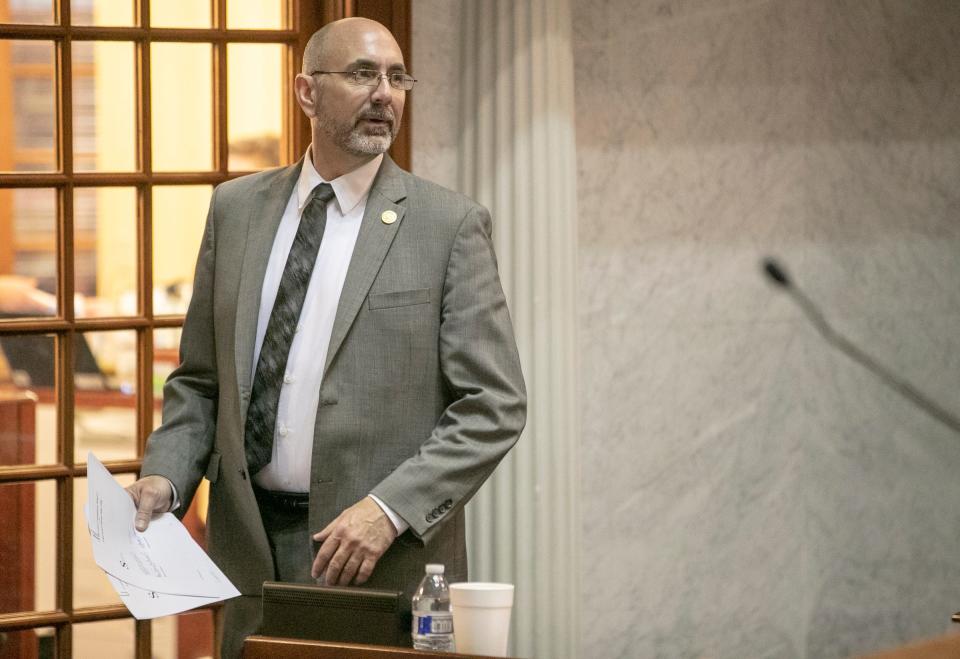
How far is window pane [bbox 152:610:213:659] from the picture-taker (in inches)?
132

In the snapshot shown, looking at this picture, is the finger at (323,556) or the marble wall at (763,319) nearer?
the finger at (323,556)

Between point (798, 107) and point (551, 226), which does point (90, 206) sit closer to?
point (551, 226)

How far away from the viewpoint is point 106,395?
326 centimetres

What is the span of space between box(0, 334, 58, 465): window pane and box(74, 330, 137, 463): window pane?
6 cm

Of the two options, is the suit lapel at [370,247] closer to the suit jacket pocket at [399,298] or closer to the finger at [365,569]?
the suit jacket pocket at [399,298]

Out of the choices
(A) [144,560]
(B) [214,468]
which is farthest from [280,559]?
(A) [144,560]

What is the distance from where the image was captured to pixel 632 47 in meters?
3.68

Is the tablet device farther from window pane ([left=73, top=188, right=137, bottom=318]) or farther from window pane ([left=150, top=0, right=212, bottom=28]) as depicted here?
window pane ([left=150, top=0, right=212, bottom=28])

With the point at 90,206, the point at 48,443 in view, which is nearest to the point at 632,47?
the point at 90,206

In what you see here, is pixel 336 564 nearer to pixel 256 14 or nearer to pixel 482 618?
pixel 482 618

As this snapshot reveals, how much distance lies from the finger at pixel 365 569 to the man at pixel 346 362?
11 cm

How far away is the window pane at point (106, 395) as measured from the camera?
3.24m

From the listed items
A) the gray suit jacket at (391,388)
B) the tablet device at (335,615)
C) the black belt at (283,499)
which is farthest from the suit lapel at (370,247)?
the tablet device at (335,615)

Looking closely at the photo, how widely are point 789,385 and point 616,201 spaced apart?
784 millimetres
